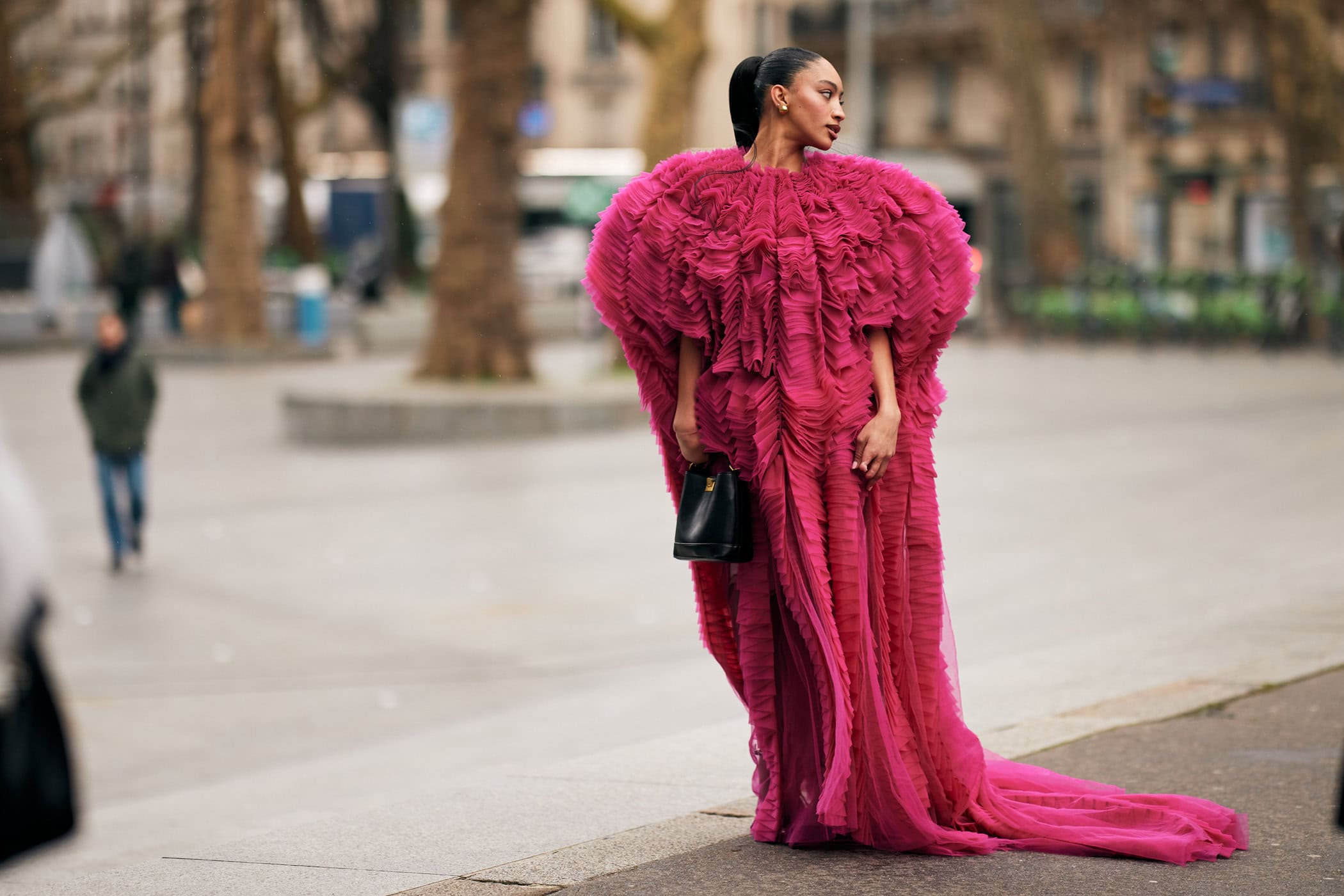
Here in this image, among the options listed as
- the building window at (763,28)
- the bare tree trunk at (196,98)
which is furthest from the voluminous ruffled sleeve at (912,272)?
the building window at (763,28)

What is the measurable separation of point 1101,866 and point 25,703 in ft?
8.78

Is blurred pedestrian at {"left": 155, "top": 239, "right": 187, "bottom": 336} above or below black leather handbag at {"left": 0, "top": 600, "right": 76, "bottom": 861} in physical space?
below

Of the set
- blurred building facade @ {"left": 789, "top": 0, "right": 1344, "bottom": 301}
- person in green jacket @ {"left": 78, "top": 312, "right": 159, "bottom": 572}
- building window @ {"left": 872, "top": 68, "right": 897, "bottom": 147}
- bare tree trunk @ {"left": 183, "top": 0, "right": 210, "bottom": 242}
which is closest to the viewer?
person in green jacket @ {"left": 78, "top": 312, "right": 159, "bottom": 572}

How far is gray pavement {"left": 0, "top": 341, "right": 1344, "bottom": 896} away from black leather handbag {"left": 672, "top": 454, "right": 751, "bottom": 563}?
2.72 feet

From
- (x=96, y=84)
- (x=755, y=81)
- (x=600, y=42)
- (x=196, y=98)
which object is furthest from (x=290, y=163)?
(x=755, y=81)

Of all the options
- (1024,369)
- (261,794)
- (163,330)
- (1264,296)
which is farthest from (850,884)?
(163,330)

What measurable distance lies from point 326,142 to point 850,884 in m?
81.2

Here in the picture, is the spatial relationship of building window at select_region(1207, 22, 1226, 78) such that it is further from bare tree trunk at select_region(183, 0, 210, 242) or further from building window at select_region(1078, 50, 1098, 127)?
bare tree trunk at select_region(183, 0, 210, 242)

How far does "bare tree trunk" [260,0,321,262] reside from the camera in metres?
45.9

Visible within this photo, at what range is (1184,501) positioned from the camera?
46.3 ft

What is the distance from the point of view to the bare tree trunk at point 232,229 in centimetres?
3259

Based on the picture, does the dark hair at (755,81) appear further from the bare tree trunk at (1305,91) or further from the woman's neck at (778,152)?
the bare tree trunk at (1305,91)

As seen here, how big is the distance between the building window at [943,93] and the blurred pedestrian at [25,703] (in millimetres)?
65229

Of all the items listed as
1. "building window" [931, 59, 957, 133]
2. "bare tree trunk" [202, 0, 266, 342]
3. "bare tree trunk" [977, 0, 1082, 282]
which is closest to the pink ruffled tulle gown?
"bare tree trunk" [202, 0, 266, 342]
